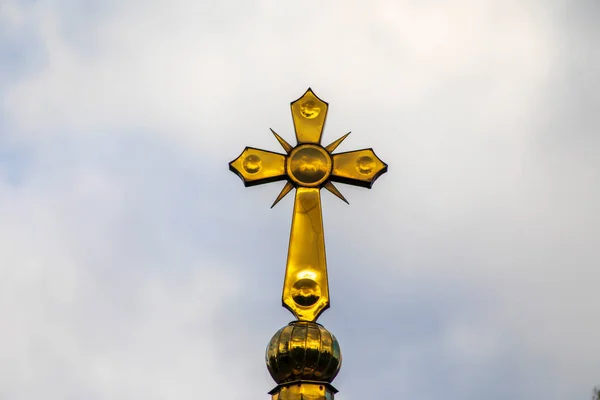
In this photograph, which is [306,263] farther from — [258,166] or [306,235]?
[258,166]

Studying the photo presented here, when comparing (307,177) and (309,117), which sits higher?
(309,117)

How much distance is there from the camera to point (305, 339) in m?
12.4

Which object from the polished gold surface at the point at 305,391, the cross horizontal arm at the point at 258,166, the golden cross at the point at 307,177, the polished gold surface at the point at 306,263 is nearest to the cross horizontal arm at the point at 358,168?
the golden cross at the point at 307,177

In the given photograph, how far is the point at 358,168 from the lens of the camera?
1336cm

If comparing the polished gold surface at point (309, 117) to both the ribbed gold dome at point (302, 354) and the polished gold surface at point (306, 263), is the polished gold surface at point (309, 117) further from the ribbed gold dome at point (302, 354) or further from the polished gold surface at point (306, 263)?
the ribbed gold dome at point (302, 354)

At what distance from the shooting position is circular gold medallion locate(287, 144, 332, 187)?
13148 millimetres

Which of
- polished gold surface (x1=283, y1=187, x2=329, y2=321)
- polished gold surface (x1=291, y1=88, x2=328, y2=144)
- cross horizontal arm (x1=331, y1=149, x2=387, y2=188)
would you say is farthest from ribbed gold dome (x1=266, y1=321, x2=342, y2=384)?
polished gold surface (x1=291, y1=88, x2=328, y2=144)

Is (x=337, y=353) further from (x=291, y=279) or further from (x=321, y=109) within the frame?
(x=321, y=109)

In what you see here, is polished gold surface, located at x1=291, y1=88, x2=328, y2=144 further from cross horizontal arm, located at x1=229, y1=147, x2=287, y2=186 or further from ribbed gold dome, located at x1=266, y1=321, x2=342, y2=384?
ribbed gold dome, located at x1=266, y1=321, x2=342, y2=384

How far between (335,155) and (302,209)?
2.30 ft

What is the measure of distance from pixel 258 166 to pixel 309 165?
53 centimetres

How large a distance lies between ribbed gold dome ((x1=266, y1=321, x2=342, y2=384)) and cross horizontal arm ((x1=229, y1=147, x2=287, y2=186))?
1.59 metres

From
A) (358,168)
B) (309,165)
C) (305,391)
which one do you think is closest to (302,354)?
(305,391)
